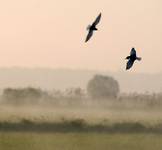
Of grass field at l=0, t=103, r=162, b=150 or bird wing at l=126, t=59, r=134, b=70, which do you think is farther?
grass field at l=0, t=103, r=162, b=150

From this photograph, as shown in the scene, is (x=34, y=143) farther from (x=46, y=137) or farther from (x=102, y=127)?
(x=102, y=127)

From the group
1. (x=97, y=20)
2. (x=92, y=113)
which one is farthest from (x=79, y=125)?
(x=97, y=20)

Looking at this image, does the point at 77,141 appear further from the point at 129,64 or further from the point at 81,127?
the point at 129,64

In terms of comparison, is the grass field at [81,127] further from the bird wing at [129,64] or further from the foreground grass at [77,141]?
the bird wing at [129,64]

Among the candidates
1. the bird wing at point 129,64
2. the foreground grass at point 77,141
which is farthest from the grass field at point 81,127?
the bird wing at point 129,64

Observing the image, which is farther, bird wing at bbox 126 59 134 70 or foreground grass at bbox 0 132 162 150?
foreground grass at bbox 0 132 162 150

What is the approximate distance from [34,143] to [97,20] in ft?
6.59

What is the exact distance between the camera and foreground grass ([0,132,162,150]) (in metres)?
7.86

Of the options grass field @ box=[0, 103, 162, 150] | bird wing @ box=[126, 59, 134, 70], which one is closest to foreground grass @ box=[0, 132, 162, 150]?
grass field @ box=[0, 103, 162, 150]

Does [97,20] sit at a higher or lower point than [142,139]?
higher

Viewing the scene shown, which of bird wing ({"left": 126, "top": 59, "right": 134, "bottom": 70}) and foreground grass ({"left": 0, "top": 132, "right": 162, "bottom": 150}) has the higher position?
bird wing ({"left": 126, "top": 59, "right": 134, "bottom": 70})

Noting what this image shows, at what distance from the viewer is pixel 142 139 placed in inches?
316

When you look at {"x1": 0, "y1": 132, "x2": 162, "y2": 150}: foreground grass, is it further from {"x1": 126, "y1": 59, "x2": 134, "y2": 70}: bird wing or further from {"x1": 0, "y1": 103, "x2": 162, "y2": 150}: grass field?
{"x1": 126, "y1": 59, "x2": 134, "y2": 70}: bird wing

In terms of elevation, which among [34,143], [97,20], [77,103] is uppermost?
[97,20]
